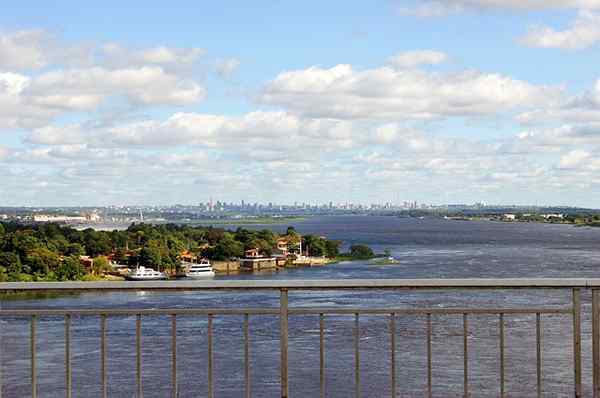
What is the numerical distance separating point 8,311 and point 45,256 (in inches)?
2209

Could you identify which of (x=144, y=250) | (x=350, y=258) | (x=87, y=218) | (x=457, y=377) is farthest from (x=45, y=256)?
(x=87, y=218)

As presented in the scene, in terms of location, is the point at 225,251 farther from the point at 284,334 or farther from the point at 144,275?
the point at 284,334

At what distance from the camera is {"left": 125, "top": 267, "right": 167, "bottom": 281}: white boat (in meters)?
59.3

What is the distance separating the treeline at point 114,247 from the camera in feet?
192

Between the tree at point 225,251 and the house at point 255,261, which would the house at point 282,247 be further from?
the tree at point 225,251

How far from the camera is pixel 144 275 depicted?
61.8m

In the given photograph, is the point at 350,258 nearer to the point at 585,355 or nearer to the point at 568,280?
the point at 585,355

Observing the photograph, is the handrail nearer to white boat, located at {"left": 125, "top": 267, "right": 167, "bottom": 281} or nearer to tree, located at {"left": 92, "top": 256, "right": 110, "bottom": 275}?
white boat, located at {"left": 125, "top": 267, "right": 167, "bottom": 281}

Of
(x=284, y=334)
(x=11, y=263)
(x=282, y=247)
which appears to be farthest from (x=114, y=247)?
(x=284, y=334)

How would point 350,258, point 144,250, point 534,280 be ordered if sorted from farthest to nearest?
point 350,258
point 144,250
point 534,280

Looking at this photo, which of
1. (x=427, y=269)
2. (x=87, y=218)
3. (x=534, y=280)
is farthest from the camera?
(x=87, y=218)

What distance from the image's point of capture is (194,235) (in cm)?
8831

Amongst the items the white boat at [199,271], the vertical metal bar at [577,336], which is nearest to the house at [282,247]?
the white boat at [199,271]

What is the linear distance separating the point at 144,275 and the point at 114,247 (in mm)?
13836
